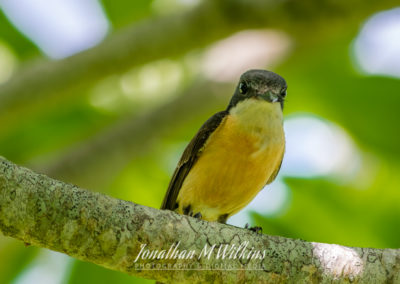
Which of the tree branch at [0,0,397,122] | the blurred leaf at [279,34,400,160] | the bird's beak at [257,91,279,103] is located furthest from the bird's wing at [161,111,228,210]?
the blurred leaf at [279,34,400,160]

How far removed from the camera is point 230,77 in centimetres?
972

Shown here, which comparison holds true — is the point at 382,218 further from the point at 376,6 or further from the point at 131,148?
the point at 131,148

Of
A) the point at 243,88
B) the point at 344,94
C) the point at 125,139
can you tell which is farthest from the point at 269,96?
the point at 344,94

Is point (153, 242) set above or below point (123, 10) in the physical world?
below

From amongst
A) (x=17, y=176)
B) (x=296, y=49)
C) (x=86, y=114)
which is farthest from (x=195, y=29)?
(x=17, y=176)

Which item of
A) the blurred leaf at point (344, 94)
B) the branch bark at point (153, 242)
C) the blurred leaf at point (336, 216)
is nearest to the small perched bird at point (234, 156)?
the branch bark at point (153, 242)

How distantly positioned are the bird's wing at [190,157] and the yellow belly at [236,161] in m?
0.09

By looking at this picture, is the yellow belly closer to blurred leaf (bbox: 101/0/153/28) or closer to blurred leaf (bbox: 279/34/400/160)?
blurred leaf (bbox: 279/34/400/160)

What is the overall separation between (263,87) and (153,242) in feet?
10.7

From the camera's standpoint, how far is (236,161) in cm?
674

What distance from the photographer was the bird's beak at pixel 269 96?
23.3 ft

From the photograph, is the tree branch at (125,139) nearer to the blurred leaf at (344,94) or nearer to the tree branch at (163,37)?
the tree branch at (163,37)

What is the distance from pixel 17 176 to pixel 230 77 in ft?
19.8

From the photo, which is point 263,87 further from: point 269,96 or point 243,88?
point 243,88
